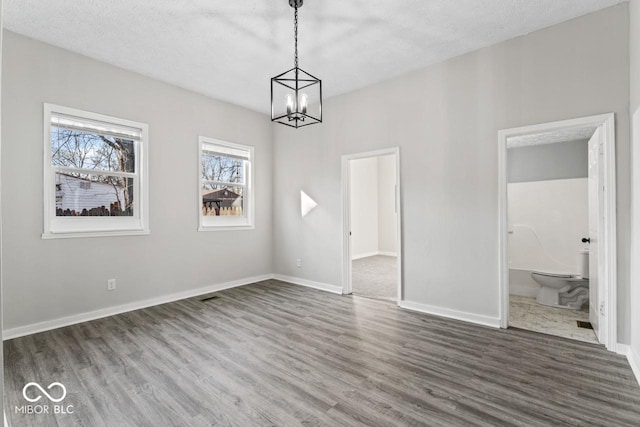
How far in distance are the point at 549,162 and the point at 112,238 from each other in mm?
6128

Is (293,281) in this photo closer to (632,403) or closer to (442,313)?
(442,313)

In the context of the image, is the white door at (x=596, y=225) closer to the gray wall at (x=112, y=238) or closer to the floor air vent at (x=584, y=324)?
the floor air vent at (x=584, y=324)

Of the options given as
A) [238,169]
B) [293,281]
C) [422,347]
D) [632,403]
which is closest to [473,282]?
A: [422,347]

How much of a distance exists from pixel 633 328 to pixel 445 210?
6.17 ft

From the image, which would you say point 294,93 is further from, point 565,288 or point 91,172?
point 565,288

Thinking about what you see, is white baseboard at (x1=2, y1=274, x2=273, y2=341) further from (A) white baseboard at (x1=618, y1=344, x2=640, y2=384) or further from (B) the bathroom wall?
(A) white baseboard at (x1=618, y1=344, x2=640, y2=384)

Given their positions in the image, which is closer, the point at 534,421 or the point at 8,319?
the point at 534,421

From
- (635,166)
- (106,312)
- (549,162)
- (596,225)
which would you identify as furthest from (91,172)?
(549,162)

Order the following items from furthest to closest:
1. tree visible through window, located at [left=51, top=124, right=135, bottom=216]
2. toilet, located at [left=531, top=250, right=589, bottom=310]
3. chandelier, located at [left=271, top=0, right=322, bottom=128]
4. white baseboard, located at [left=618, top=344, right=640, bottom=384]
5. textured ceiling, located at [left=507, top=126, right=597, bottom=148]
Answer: textured ceiling, located at [left=507, top=126, right=597, bottom=148], toilet, located at [left=531, top=250, right=589, bottom=310], tree visible through window, located at [left=51, top=124, right=135, bottom=216], chandelier, located at [left=271, top=0, right=322, bottom=128], white baseboard, located at [left=618, top=344, right=640, bottom=384]

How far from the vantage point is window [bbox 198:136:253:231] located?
4969mm

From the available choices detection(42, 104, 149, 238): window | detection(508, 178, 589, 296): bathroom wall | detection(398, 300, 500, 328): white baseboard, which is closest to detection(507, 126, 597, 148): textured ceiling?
detection(508, 178, 589, 296): bathroom wall

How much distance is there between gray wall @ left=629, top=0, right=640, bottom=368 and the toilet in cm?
144

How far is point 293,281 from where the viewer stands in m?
5.49

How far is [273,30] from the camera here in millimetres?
3217
